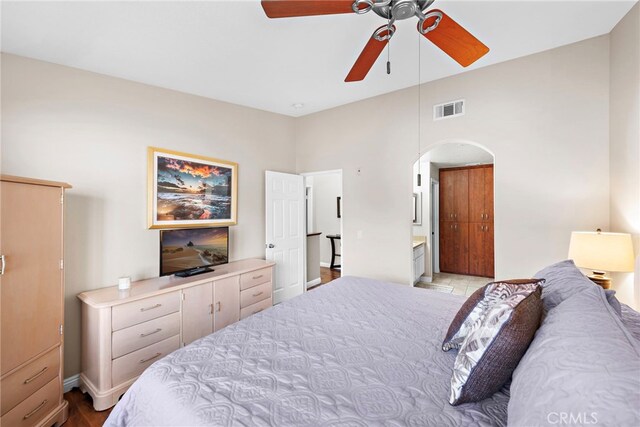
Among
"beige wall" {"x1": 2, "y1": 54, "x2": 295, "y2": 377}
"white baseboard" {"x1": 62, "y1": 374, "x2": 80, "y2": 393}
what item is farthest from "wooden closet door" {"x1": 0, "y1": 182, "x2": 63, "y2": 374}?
"white baseboard" {"x1": 62, "y1": 374, "x2": 80, "y2": 393}

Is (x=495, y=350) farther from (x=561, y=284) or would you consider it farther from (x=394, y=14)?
(x=394, y=14)

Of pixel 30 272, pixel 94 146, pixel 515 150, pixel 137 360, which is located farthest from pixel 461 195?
pixel 30 272

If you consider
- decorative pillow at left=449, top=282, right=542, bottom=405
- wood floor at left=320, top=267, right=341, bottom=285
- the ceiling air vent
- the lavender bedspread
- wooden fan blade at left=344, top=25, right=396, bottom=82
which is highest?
the ceiling air vent

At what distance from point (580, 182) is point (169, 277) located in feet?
13.1

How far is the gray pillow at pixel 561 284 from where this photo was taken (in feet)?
3.85

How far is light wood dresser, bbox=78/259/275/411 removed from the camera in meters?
2.10

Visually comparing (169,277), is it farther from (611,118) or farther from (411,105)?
(611,118)

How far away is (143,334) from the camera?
2.29 meters

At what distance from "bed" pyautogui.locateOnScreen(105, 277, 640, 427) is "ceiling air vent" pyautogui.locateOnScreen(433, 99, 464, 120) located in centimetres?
224

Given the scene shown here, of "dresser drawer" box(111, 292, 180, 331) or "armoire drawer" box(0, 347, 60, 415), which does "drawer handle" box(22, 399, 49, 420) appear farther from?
"dresser drawer" box(111, 292, 180, 331)

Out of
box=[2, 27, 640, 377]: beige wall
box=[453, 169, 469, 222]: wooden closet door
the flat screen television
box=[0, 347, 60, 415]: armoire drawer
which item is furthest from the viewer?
box=[453, 169, 469, 222]: wooden closet door

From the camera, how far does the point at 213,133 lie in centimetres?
340

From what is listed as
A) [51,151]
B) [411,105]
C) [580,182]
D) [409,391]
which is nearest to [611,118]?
[580,182]

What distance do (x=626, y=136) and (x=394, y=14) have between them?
2049 mm
